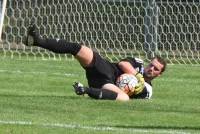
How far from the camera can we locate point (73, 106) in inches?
349

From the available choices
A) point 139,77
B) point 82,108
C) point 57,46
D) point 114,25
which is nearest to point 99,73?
point 139,77

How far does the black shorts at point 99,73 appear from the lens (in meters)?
9.94

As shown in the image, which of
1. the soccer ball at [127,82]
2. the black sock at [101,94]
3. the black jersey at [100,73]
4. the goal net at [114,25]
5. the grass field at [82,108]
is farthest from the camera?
the goal net at [114,25]

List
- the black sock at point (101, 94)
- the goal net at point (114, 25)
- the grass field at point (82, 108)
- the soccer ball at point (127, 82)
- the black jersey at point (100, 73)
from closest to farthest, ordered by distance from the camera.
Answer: the grass field at point (82, 108) → the black sock at point (101, 94) → the soccer ball at point (127, 82) → the black jersey at point (100, 73) → the goal net at point (114, 25)

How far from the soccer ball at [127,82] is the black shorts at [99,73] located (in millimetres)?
131

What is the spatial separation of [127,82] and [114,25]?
26.2 ft

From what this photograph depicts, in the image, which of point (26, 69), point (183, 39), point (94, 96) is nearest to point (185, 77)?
point (26, 69)

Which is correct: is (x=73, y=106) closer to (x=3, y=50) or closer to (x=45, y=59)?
(x=45, y=59)

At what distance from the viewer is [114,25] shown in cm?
1780

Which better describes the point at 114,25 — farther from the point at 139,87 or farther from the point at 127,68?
the point at 139,87

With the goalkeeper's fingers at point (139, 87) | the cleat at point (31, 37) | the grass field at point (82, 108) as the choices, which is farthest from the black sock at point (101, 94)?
the cleat at point (31, 37)

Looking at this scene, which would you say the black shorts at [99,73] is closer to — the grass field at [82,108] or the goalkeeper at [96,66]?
the goalkeeper at [96,66]

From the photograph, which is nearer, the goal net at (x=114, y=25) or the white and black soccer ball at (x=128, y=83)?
the white and black soccer ball at (x=128, y=83)

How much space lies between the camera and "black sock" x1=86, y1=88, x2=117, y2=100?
952cm
